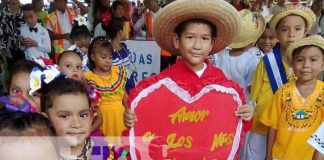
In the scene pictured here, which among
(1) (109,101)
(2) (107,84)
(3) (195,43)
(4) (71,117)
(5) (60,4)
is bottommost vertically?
(1) (109,101)

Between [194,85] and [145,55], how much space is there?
399 centimetres

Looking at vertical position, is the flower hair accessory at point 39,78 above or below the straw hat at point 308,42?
below

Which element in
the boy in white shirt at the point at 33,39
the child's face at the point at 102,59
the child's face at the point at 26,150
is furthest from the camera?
the boy in white shirt at the point at 33,39

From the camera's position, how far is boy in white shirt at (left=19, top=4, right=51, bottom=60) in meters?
6.25

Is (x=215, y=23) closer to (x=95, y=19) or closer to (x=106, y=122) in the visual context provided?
(x=106, y=122)

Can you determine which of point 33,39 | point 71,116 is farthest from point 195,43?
point 33,39

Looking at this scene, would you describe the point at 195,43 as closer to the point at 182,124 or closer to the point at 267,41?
the point at 182,124

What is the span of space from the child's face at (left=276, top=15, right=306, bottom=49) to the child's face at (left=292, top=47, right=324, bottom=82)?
318 mm

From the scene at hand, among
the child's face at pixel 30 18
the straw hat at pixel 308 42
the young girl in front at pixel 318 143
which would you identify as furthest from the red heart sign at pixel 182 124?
the child's face at pixel 30 18

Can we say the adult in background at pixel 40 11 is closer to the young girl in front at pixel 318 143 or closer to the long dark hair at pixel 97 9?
the long dark hair at pixel 97 9

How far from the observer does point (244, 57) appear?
13.9 feet

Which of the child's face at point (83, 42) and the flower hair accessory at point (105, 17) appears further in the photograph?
the flower hair accessory at point (105, 17)

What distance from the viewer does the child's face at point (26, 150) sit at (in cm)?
163

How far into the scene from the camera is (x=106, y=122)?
13.6 ft
